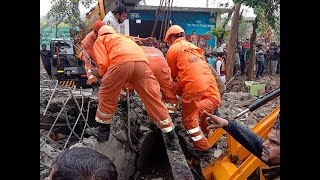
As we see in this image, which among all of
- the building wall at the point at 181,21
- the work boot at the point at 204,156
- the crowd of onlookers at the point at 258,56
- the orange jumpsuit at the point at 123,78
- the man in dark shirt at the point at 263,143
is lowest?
the work boot at the point at 204,156

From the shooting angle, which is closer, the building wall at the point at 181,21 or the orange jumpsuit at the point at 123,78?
the orange jumpsuit at the point at 123,78

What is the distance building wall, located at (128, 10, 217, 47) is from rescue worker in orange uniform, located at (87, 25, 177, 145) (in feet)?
51.7

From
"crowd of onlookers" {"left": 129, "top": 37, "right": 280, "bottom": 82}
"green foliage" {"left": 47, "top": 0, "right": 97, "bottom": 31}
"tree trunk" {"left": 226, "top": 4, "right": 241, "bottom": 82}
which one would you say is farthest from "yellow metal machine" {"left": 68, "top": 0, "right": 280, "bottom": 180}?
"crowd of onlookers" {"left": 129, "top": 37, "right": 280, "bottom": 82}

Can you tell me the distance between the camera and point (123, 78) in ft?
11.8

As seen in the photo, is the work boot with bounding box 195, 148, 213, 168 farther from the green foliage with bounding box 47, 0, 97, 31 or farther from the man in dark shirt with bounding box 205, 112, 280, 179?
the green foliage with bounding box 47, 0, 97, 31

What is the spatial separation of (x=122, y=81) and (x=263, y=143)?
1.99m

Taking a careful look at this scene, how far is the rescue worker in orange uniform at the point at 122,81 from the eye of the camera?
3.57 metres

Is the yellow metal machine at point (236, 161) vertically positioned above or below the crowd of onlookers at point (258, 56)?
below

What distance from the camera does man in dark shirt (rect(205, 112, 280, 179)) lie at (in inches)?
63.1

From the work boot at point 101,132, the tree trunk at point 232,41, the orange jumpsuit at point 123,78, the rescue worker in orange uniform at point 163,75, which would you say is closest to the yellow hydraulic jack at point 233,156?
the orange jumpsuit at point 123,78

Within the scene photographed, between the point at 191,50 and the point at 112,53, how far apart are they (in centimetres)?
107

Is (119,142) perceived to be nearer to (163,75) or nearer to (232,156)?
A: (163,75)

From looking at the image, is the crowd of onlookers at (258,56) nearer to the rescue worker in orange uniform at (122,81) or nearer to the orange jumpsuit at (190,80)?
the orange jumpsuit at (190,80)
